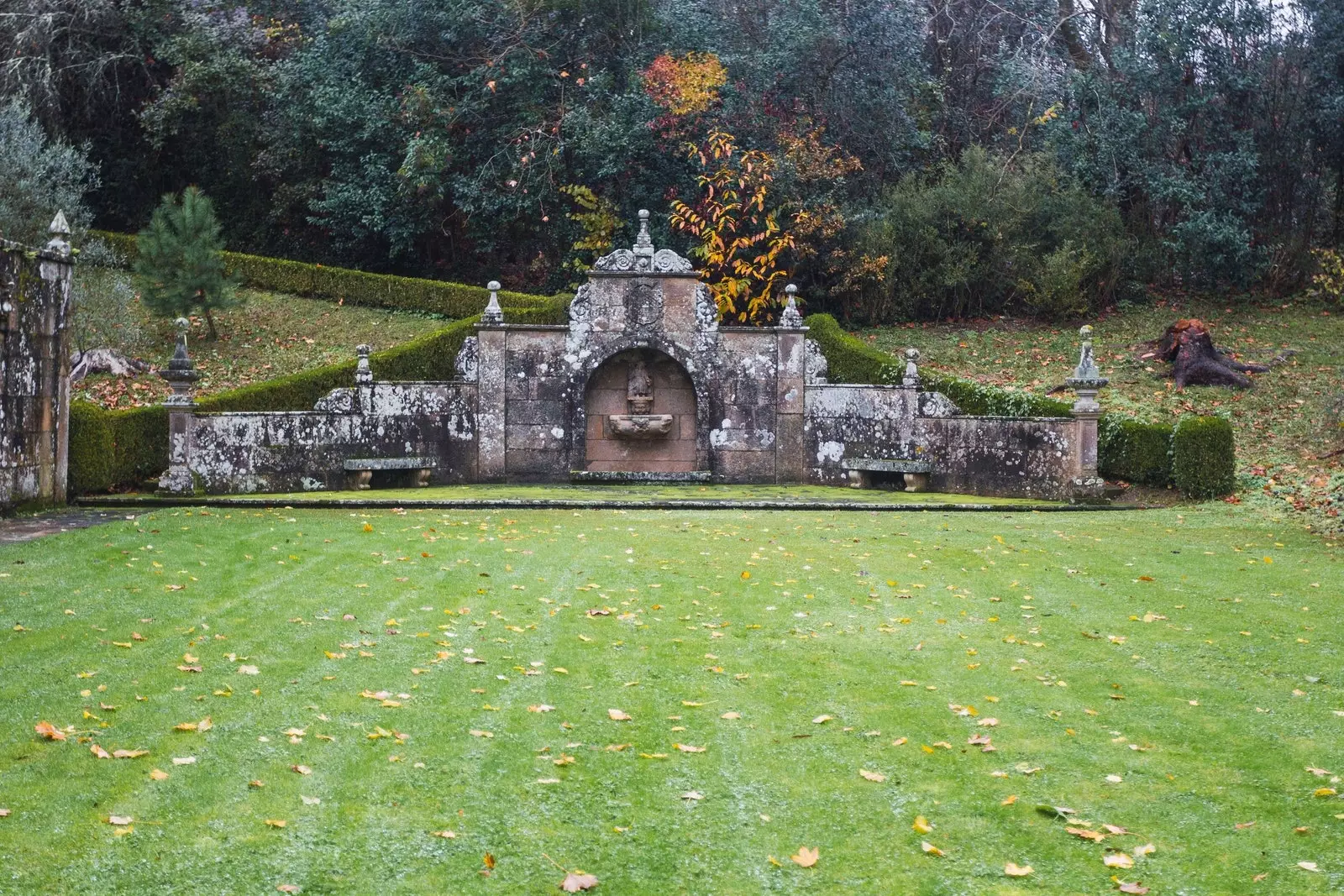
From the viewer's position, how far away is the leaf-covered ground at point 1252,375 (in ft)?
61.3

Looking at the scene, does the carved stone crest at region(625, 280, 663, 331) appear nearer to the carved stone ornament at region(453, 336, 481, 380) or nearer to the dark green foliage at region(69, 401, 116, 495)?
the carved stone ornament at region(453, 336, 481, 380)

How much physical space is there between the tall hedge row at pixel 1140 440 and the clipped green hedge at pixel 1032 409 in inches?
0.5

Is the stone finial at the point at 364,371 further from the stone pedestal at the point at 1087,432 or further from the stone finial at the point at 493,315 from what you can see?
the stone pedestal at the point at 1087,432

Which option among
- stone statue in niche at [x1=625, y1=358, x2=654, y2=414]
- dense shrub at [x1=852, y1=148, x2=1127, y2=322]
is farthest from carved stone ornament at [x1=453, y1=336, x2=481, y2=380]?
dense shrub at [x1=852, y1=148, x2=1127, y2=322]

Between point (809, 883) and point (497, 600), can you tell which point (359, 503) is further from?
point (809, 883)

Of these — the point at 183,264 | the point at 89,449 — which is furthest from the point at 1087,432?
the point at 183,264

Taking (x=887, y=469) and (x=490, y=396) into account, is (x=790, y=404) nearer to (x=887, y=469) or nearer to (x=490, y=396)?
(x=887, y=469)

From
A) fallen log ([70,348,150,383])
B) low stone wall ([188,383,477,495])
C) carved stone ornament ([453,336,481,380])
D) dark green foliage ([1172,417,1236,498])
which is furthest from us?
fallen log ([70,348,150,383])

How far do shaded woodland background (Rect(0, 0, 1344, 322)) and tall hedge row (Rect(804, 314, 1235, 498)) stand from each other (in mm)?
7470

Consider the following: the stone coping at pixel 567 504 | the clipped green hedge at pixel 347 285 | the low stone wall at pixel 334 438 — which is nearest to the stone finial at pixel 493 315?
the low stone wall at pixel 334 438

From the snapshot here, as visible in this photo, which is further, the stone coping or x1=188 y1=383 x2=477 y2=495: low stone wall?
x1=188 y1=383 x2=477 y2=495: low stone wall

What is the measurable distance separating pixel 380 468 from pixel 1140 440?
36.9 ft

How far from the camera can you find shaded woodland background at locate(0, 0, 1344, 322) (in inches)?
1128

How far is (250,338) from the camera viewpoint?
93.2 feet
